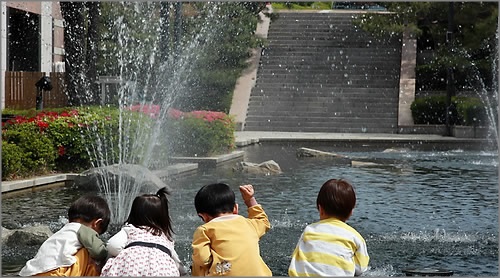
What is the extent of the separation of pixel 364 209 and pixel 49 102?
59.0 feet

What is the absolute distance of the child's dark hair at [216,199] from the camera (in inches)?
224

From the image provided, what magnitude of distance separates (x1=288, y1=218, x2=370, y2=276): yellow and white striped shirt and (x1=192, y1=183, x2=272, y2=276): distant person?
0.31 m

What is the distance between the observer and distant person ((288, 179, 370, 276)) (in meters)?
5.31

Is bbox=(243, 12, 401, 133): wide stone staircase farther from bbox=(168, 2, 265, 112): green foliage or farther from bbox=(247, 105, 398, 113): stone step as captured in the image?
bbox=(168, 2, 265, 112): green foliage

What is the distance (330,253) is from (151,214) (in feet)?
3.38

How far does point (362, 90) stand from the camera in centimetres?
3619

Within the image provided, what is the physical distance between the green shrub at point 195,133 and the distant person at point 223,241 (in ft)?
50.1

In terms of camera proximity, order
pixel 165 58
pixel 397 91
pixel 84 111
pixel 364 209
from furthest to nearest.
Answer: pixel 397 91, pixel 165 58, pixel 84 111, pixel 364 209

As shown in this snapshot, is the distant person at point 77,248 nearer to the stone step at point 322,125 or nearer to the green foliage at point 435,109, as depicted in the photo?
the green foliage at point 435,109

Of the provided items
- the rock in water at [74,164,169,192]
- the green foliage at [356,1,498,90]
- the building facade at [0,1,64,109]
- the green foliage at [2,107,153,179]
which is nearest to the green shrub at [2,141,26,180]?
the green foliage at [2,107,153,179]

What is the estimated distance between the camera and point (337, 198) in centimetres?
542

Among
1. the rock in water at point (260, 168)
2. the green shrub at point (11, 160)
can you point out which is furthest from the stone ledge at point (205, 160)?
the green shrub at point (11, 160)

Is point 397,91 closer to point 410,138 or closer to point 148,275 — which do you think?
point 410,138

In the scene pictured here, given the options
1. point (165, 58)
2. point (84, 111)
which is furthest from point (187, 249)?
point (165, 58)
